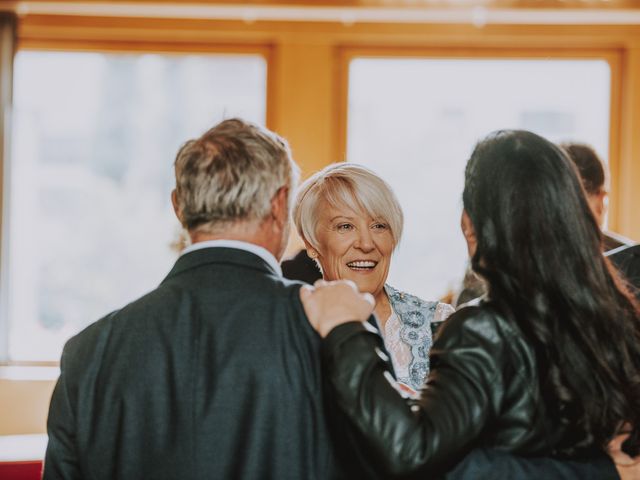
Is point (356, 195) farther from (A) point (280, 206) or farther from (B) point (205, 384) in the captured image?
(B) point (205, 384)

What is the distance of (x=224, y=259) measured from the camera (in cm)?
Result: 155

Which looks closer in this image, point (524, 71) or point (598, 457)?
point (598, 457)

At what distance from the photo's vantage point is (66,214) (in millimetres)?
5480

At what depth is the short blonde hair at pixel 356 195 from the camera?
2.77m

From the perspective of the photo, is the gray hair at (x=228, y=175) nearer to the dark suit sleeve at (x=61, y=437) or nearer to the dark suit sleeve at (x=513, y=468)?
the dark suit sleeve at (x=61, y=437)

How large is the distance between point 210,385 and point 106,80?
4336mm

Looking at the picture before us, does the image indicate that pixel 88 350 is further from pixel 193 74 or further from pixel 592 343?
pixel 193 74

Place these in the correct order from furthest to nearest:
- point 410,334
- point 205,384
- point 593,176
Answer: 1. point 593,176
2. point 410,334
3. point 205,384

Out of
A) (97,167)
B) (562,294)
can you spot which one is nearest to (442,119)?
(97,167)

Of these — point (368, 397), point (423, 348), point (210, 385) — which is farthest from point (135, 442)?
point (423, 348)

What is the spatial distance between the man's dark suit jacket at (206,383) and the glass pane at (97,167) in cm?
389

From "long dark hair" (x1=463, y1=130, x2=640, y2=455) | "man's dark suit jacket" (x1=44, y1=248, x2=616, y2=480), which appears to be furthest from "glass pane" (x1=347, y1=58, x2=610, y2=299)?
"man's dark suit jacket" (x1=44, y1=248, x2=616, y2=480)

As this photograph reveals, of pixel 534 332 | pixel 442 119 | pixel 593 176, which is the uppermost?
pixel 442 119

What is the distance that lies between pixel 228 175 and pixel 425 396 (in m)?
0.54
